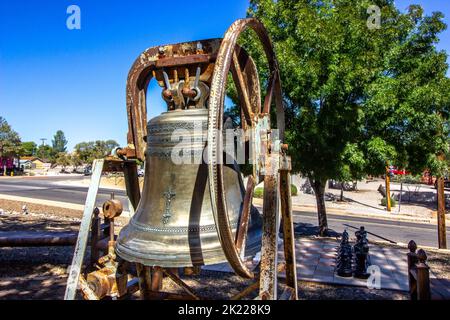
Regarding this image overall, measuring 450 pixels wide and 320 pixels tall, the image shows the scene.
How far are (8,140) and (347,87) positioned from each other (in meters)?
58.4

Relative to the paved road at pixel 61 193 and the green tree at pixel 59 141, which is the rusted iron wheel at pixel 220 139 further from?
the green tree at pixel 59 141

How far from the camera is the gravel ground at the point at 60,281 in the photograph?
5465mm

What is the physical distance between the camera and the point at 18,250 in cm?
834

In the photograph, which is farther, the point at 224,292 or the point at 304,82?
the point at 304,82

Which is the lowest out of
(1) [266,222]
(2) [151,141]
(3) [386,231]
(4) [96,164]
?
(3) [386,231]

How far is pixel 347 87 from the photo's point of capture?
26.5 ft

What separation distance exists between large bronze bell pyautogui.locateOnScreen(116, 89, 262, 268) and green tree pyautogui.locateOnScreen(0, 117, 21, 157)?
59.0m

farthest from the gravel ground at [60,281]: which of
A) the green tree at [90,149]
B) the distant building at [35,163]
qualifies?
the distant building at [35,163]

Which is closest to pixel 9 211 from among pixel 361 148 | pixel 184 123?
pixel 361 148

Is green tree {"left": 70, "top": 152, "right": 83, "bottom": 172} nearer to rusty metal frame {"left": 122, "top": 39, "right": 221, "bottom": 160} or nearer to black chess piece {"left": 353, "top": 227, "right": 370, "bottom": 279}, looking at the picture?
black chess piece {"left": 353, "top": 227, "right": 370, "bottom": 279}

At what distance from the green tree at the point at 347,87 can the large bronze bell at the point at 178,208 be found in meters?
6.16

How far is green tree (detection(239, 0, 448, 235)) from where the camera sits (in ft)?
27.2
